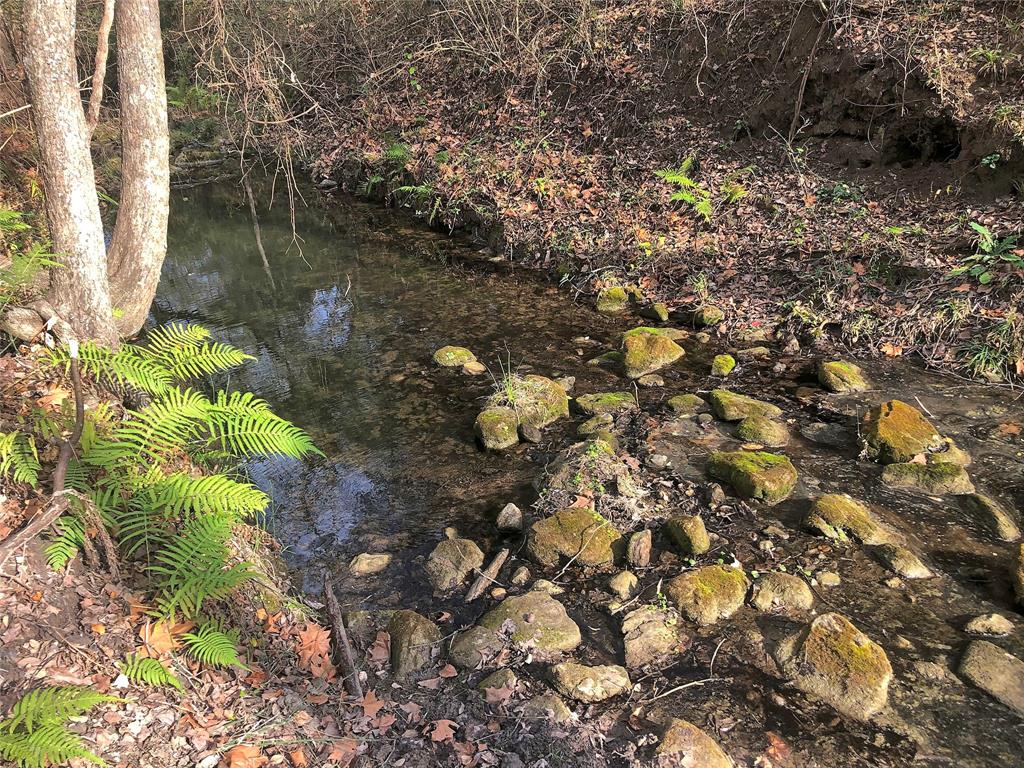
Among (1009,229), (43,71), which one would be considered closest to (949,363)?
(1009,229)

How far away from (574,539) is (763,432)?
2.24 meters

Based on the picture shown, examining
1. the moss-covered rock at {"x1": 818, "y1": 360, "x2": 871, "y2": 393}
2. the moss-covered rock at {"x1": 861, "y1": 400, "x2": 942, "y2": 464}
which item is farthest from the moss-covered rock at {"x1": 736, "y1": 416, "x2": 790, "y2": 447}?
the moss-covered rock at {"x1": 818, "y1": 360, "x2": 871, "y2": 393}

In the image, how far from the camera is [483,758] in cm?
282

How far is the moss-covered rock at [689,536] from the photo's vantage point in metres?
4.11

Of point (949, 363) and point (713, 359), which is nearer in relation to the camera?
point (949, 363)

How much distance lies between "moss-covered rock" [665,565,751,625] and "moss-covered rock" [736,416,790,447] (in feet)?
5.78

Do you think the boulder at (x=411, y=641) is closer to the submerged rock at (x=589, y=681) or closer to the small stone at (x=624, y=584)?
the submerged rock at (x=589, y=681)

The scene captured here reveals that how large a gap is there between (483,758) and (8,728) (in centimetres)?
184

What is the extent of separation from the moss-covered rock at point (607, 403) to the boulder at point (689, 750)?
3.31 meters

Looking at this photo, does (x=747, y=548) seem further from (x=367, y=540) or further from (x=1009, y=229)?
(x=1009, y=229)

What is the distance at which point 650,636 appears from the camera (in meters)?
3.54

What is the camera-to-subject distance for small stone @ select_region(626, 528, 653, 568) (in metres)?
4.11

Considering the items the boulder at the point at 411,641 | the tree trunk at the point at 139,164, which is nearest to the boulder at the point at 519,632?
the boulder at the point at 411,641

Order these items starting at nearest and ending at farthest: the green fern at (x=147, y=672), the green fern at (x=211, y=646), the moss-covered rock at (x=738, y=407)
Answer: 1. the green fern at (x=147, y=672)
2. the green fern at (x=211, y=646)
3. the moss-covered rock at (x=738, y=407)
